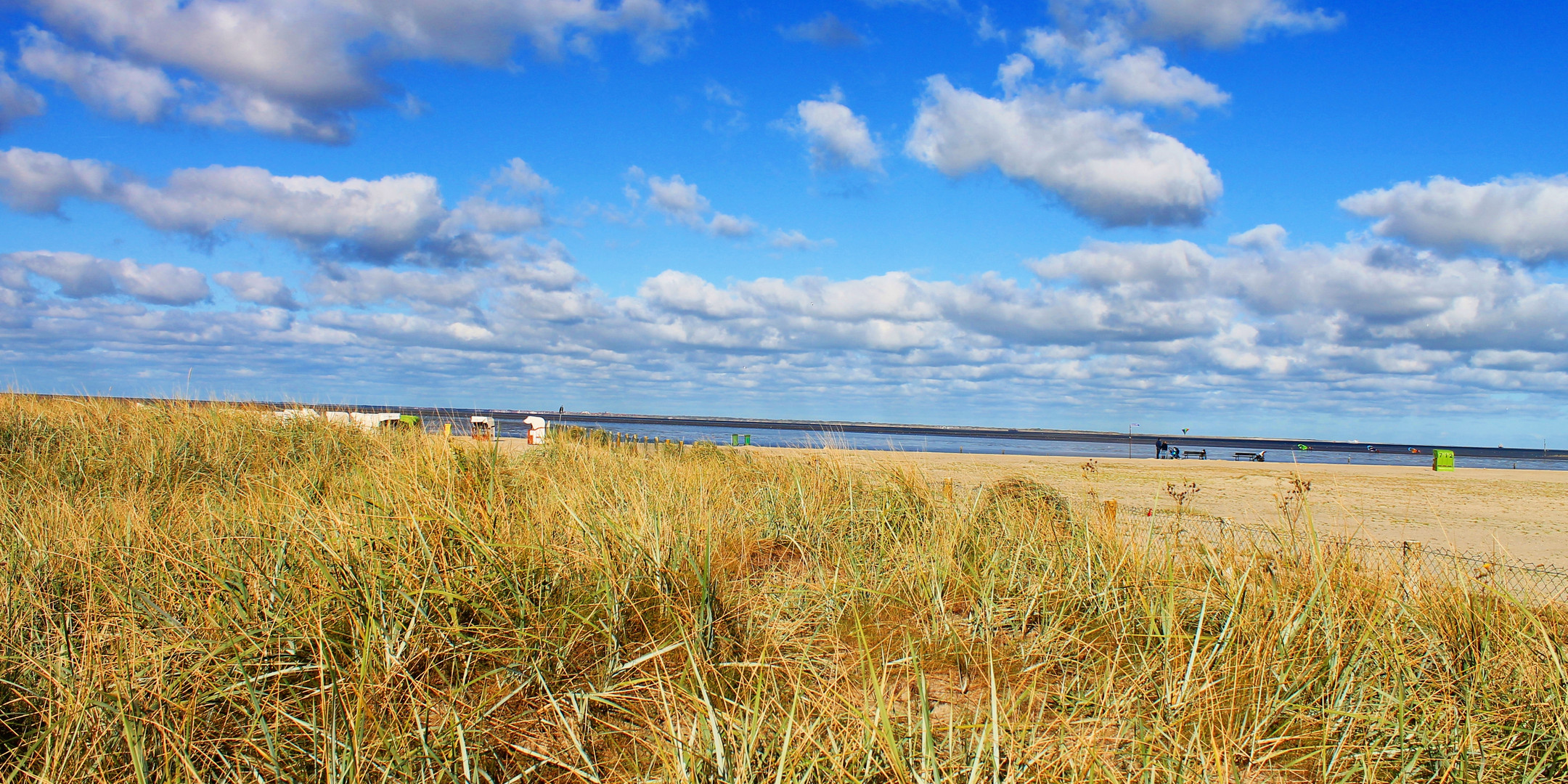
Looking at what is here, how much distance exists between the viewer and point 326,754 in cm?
227

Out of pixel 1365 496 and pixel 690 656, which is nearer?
pixel 690 656

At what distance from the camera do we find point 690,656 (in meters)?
2.69

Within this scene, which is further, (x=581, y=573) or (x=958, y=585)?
(x=958, y=585)

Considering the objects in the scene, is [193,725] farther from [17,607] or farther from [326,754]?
[17,607]

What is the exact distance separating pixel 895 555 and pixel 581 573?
198cm

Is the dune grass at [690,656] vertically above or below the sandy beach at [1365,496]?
above

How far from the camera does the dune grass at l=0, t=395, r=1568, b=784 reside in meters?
2.39

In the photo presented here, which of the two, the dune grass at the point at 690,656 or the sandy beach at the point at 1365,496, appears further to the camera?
the sandy beach at the point at 1365,496

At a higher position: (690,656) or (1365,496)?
(690,656)

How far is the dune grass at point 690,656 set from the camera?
2.39m

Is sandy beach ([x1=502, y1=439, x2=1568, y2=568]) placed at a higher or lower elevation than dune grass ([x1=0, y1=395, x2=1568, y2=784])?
lower

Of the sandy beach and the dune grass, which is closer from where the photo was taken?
the dune grass

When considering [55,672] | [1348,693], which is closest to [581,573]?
[55,672]

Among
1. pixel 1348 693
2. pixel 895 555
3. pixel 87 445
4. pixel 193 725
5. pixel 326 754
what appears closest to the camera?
pixel 326 754
